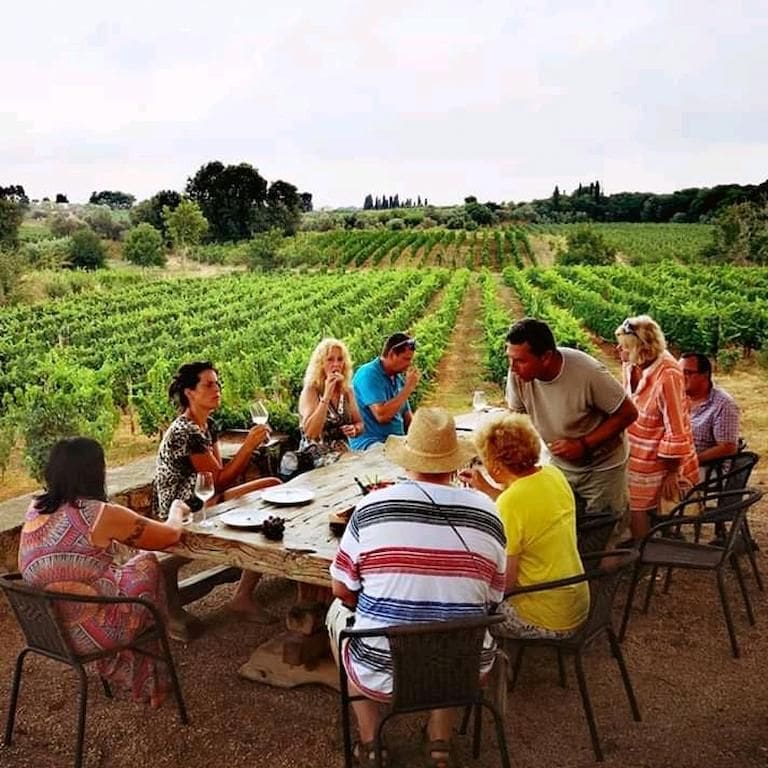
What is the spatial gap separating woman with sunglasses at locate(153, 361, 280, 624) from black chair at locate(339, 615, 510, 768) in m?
1.61

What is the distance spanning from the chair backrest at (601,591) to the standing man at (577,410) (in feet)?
3.03

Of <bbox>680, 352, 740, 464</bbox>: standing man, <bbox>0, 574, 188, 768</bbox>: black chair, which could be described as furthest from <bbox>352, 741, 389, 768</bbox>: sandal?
<bbox>680, 352, 740, 464</bbox>: standing man

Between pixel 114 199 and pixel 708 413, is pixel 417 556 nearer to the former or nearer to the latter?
pixel 708 413

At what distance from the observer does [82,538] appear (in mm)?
3029

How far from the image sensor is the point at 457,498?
8.40 feet

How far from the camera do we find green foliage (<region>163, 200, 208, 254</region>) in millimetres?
58219

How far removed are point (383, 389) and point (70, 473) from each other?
8.45 feet

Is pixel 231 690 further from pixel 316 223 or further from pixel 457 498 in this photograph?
pixel 316 223

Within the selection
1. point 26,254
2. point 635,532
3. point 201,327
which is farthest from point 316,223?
point 635,532

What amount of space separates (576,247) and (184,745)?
149ft

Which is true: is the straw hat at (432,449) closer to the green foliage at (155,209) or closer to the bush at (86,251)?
the bush at (86,251)

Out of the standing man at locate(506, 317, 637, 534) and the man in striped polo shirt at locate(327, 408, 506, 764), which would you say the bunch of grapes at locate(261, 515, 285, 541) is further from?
the standing man at locate(506, 317, 637, 534)

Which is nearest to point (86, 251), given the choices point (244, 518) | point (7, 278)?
point (7, 278)

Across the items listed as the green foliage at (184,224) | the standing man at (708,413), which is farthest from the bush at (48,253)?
the standing man at (708,413)
